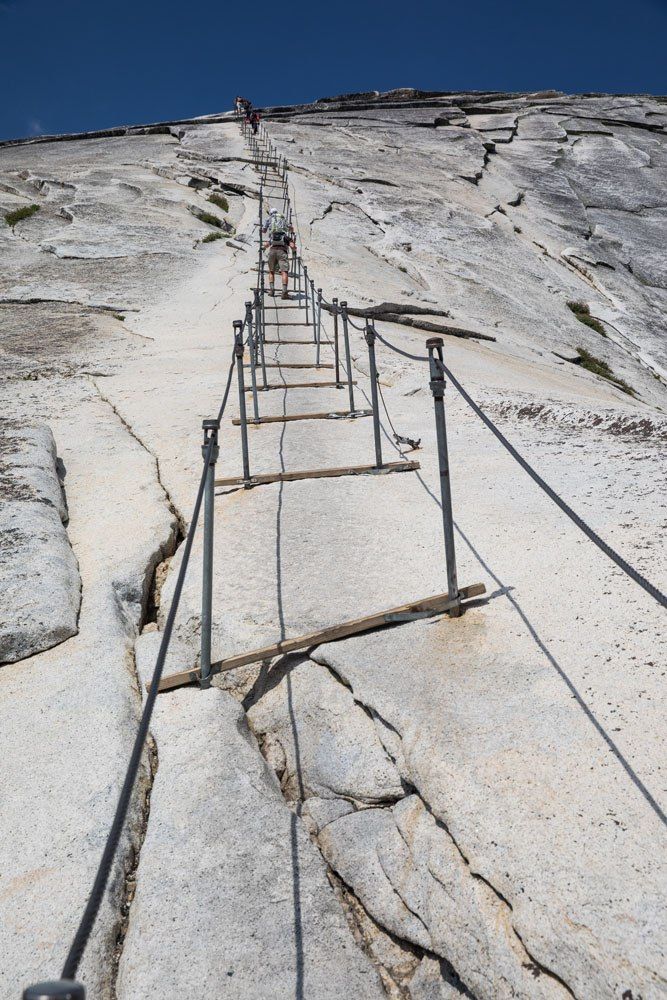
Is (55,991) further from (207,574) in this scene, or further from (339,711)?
(207,574)

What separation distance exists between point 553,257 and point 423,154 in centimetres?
1115

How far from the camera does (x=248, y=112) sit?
A: 33281 millimetres

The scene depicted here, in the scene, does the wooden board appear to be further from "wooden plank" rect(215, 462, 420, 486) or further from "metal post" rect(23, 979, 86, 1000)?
"metal post" rect(23, 979, 86, 1000)

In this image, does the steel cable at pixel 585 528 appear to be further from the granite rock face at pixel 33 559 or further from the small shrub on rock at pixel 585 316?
the small shrub on rock at pixel 585 316

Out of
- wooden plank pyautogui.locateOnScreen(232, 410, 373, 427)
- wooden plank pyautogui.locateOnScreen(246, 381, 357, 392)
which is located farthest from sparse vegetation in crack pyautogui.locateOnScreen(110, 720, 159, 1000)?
wooden plank pyautogui.locateOnScreen(246, 381, 357, 392)

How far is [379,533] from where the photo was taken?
4.45 metres

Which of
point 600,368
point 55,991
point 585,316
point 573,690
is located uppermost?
point 585,316

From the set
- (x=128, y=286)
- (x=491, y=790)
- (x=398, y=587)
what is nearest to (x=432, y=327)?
(x=128, y=286)

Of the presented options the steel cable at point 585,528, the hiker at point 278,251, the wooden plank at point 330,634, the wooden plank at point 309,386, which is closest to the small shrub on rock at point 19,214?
the hiker at point 278,251

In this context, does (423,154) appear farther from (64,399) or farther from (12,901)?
(12,901)

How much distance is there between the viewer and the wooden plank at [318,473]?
542 cm

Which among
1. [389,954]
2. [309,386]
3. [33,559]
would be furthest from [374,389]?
[389,954]

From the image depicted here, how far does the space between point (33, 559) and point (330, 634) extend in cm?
193

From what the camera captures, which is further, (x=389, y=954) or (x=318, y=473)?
(x=318, y=473)
